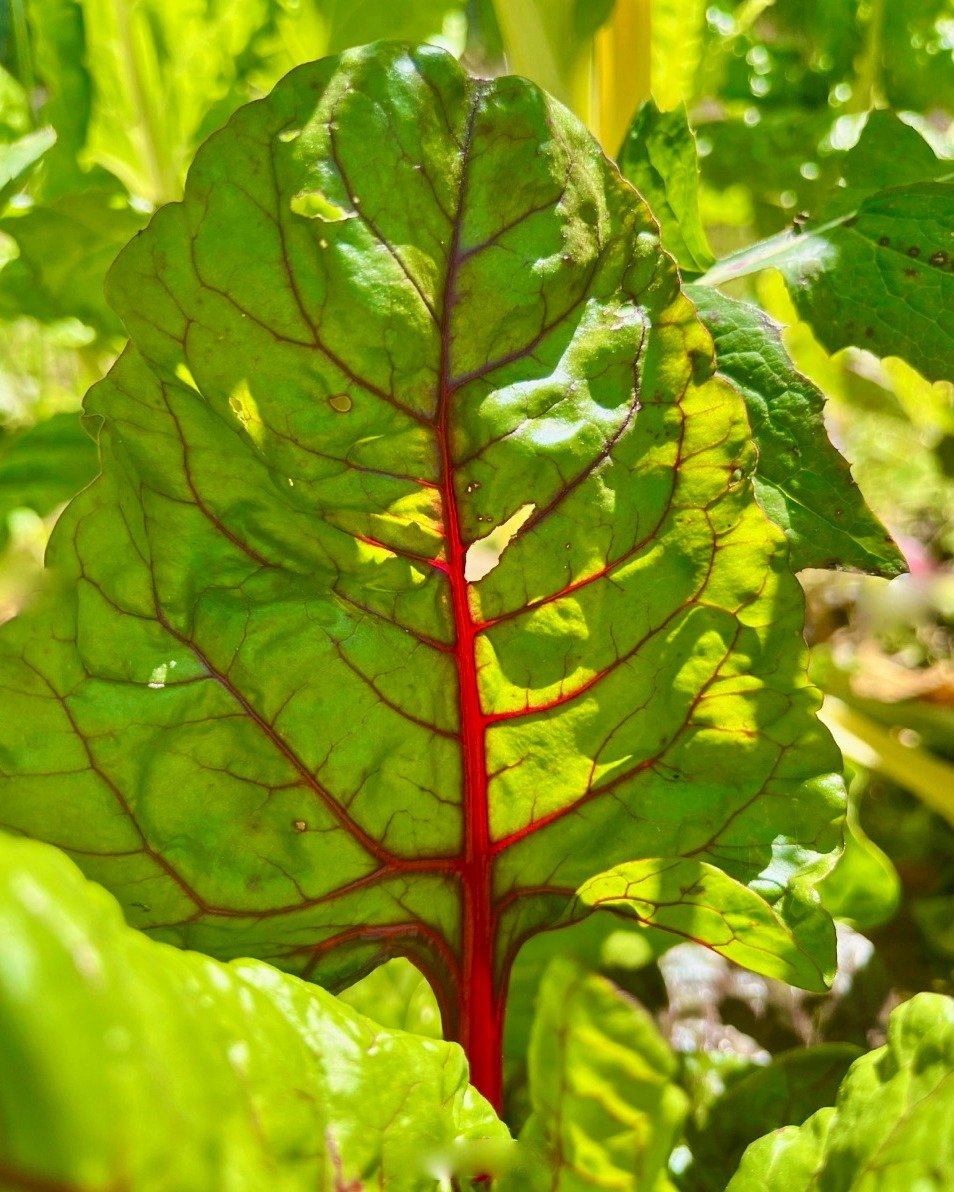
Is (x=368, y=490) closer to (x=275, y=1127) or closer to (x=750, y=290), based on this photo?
(x=275, y=1127)

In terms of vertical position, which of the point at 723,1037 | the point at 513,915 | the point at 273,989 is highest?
the point at 273,989


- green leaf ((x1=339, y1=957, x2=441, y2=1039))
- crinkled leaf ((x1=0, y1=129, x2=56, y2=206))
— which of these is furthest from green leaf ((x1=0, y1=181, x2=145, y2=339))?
green leaf ((x1=339, y1=957, x2=441, y2=1039))

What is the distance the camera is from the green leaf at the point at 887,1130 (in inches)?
15.4

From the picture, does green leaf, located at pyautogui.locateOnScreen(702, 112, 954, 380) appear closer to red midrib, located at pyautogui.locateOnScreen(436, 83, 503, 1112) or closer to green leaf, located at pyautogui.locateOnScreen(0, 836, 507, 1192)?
→ red midrib, located at pyautogui.locateOnScreen(436, 83, 503, 1112)

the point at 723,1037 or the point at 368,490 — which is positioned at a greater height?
the point at 368,490

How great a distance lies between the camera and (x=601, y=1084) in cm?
36

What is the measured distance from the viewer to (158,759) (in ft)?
1.67

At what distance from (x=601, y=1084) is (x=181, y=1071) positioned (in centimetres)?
14

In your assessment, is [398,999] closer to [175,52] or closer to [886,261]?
[886,261]

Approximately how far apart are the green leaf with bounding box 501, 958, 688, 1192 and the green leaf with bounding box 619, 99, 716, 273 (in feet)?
1.62

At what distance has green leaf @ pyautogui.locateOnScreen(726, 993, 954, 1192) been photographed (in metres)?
0.39

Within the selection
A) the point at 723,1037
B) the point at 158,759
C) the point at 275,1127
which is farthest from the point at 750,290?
the point at 275,1127

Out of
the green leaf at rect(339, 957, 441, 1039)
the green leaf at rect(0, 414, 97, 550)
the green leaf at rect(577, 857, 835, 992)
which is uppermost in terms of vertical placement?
the green leaf at rect(0, 414, 97, 550)

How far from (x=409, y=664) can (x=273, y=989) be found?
0.57 feet
